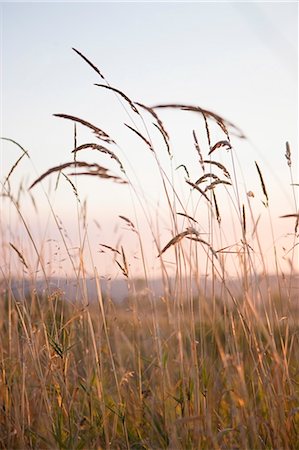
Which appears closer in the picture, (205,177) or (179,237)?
(179,237)

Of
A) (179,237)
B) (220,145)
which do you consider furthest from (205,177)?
(179,237)

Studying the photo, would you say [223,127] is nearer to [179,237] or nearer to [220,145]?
[220,145]

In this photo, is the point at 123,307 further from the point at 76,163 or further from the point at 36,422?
the point at 76,163

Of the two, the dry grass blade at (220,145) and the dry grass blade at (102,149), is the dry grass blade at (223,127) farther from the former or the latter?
the dry grass blade at (102,149)

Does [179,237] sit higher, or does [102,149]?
[102,149]

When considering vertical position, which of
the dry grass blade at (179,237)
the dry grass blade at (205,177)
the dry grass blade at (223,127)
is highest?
the dry grass blade at (223,127)

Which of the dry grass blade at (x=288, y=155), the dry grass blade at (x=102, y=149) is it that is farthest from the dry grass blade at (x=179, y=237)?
the dry grass blade at (x=288, y=155)

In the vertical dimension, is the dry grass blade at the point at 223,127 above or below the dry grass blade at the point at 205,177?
above

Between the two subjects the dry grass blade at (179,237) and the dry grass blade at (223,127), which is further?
the dry grass blade at (223,127)

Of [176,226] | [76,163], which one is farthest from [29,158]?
[176,226]

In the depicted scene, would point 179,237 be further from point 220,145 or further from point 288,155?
point 288,155

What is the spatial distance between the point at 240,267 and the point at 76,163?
0.72 meters

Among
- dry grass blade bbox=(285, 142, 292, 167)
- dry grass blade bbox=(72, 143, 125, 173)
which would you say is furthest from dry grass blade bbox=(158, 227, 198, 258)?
dry grass blade bbox=(285, 142, 292, 167)

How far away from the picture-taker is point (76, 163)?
228cm
